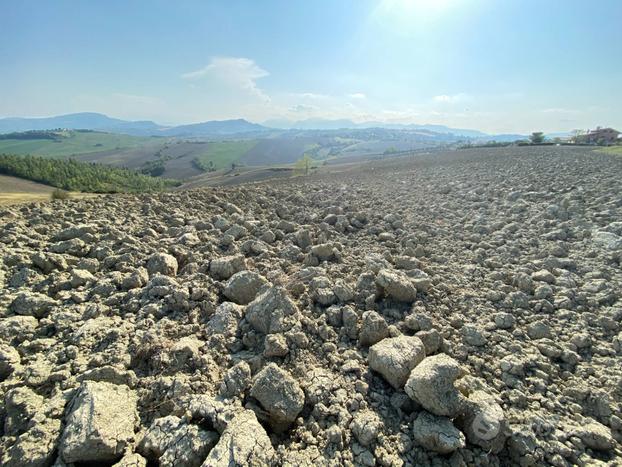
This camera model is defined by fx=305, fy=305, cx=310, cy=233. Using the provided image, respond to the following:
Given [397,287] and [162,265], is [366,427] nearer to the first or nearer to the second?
[397,287]

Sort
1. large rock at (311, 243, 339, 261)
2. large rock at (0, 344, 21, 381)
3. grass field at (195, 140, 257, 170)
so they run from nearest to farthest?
large rock at (0, 344, 21, 381) < large rock at (311, 243, 339, 261) < grass field at (195, 140, 257, 170)

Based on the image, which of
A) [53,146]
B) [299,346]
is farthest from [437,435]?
[53,146]

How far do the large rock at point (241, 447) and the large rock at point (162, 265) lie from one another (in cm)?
350

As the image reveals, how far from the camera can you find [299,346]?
4.20 m

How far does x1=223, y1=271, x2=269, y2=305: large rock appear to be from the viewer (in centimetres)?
517

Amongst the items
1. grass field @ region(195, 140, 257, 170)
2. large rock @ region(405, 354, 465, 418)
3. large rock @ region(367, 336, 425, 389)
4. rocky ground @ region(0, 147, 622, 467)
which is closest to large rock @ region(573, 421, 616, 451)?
rocky ground @ region(0, 147, 622, 467)

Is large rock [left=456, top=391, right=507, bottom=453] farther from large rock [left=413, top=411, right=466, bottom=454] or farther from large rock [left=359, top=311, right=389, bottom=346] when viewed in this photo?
large rock [left=359, top=311, right=389, bottom=346]

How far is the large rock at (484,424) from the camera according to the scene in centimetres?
314

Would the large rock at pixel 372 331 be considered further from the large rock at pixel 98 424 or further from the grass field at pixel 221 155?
the grass field at pixel 221 155

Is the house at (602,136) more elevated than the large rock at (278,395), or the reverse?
the house at (602,136)

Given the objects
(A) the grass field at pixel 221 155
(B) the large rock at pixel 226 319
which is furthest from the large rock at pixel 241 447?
(A) the grass field at pixel 221 155

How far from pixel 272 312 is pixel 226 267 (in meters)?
1.70

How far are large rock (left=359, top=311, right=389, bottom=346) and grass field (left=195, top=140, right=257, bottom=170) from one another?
12998 centimetres

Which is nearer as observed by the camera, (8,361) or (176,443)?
(176,443)
